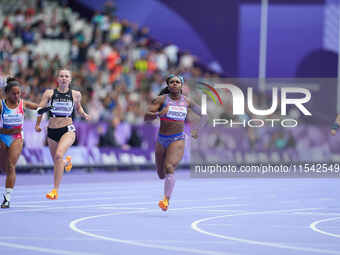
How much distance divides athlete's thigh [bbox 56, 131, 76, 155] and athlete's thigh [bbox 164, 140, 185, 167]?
6.04 ft

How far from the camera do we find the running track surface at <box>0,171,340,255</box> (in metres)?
10.5

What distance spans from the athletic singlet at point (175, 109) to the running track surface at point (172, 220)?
160cm

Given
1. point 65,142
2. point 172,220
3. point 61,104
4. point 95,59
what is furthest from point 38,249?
point 95,59

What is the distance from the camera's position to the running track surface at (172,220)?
10.5m

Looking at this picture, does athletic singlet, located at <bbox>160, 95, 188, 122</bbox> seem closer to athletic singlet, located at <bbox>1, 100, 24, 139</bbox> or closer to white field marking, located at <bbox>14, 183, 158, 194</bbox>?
athletic singlet, located at <bbox>1, 100, 24, 139</bbox>

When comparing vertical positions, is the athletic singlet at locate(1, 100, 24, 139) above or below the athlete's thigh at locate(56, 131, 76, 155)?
above

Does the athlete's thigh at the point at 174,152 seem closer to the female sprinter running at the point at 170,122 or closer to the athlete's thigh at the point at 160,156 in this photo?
the female sprinter running at the point at 170,122

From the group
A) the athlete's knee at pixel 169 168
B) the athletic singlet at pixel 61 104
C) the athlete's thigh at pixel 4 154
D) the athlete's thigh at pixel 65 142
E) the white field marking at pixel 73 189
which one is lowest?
the white field marking at pixel 73 189

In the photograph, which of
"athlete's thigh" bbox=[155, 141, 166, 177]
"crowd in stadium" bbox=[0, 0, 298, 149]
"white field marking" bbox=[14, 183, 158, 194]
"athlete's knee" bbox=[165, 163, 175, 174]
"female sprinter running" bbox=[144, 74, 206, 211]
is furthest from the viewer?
"crowd in stadium" bbox=[0, 0, 298, 149]

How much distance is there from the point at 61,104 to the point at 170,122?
2.01 metres

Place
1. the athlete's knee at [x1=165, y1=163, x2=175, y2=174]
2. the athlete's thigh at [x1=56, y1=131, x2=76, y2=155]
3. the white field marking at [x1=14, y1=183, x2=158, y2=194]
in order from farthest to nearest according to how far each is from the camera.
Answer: the white field marking at [x1=14, y1=183, x2=158, y2=194] → the athlete's thigh at [x1=56, y1=131, x2=76, y2=155] → the athlete's knee at [x1=165, y1=163, x2=175, y2=174]

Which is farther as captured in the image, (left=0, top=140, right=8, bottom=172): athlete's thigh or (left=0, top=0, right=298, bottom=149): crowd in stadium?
(left=0, top=0, right=298, bottom=149): crowd in stadium

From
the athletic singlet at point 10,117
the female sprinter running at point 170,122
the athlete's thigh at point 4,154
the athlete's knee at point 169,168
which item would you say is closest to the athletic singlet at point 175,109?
the female sprinter running at point 170,122

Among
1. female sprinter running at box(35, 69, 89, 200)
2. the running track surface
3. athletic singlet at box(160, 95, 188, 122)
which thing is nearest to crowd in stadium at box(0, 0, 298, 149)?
the running track surface
